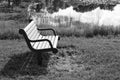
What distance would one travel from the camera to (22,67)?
16.8 feet

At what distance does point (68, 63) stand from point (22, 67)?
1.09m

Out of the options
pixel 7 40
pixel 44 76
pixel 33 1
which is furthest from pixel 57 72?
pixel 33 1

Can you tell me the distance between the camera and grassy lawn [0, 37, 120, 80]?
15.1ft

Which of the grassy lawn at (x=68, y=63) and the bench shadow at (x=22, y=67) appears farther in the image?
the bench shadow at (x=22, y=67)

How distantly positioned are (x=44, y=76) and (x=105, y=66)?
1456mm

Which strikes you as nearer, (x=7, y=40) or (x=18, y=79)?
(x=18, y=79)

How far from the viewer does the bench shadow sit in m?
4.77

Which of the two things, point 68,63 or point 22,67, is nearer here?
point 22,67

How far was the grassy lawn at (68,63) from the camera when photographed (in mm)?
4613

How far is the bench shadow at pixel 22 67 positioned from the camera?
4.77 meters

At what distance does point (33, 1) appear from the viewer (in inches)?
926

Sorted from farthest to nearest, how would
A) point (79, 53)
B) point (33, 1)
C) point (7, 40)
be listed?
1. point (33, 1)
2. point (7, 40)
3. point (79, 53)

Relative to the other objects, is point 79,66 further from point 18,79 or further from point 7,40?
point 7,40

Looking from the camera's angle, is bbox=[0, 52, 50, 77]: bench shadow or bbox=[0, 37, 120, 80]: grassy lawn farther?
bbox=[0, 52, 50, 77]: bench shadow
